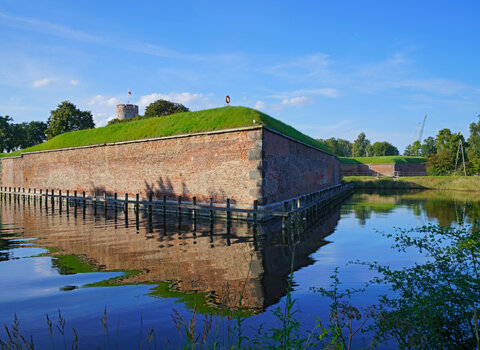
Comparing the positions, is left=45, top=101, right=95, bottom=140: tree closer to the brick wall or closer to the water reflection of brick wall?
the water reflection of brick wall

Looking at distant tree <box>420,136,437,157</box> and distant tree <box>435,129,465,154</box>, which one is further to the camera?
distant tree <box>420,136,437,157</box>

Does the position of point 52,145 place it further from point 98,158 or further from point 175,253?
point 175,253

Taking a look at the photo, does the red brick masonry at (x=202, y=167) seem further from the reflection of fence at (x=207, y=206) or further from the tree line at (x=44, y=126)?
the tree line at (x=44, y=126)

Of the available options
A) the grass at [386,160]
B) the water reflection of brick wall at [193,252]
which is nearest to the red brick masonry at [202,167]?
the water reflection of brick wall at [193,252]

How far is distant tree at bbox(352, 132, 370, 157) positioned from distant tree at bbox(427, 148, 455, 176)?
47.3 meters

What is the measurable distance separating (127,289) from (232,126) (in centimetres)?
1261

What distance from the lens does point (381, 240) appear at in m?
13.1

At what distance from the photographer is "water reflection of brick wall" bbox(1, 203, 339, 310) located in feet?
24.1

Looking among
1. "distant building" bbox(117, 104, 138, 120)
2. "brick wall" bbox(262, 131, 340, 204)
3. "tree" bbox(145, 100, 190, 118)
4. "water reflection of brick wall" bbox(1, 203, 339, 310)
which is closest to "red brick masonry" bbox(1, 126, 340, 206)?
"brick wall" bbox(262, 131, 340, 204)

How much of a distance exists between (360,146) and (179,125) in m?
95.3

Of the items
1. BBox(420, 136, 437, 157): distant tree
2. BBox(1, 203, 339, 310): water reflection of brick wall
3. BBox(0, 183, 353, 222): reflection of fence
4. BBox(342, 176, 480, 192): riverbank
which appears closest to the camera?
BBox(1, 203, 339, 310): water reflection of brick wall

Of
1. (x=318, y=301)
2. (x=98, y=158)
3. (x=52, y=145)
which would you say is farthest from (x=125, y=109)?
(x=318, y=301)

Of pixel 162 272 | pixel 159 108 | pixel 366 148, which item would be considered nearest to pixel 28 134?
pixel 159 108

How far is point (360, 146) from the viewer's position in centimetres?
10488
